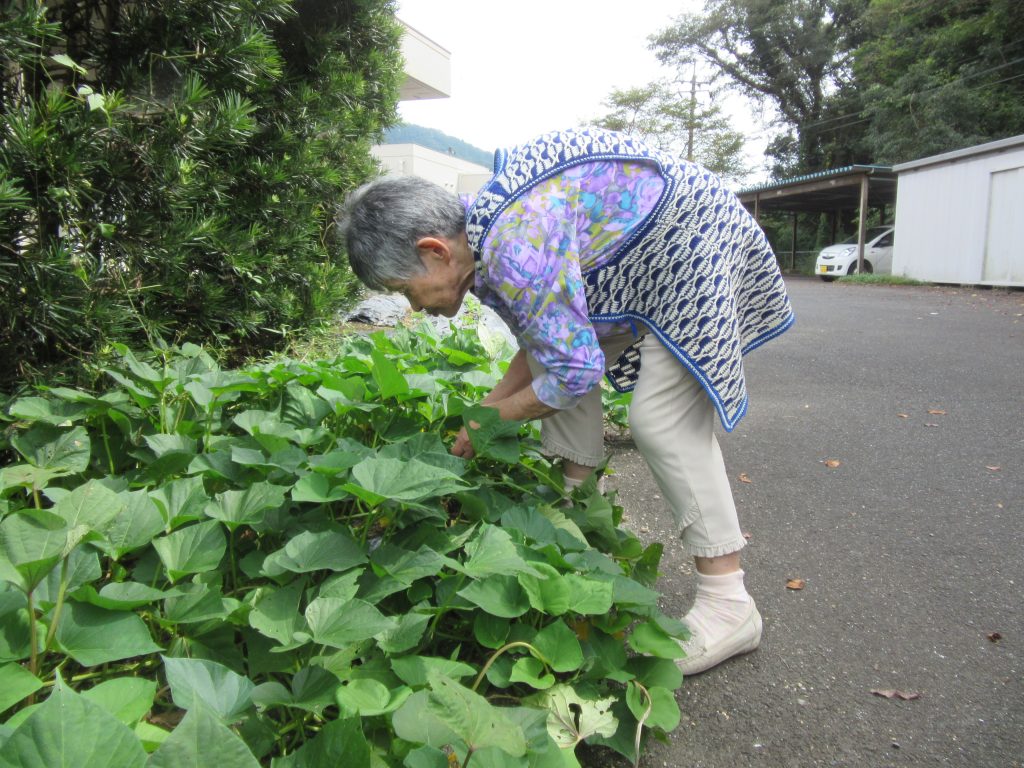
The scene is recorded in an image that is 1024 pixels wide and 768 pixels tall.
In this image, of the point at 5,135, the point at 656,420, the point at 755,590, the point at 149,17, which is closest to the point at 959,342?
the point at 755,590

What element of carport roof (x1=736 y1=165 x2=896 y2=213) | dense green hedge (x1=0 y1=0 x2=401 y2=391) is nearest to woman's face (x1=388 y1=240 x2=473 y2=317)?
dense green hedge (x1=0 y1=0 x2=401 y2=391)

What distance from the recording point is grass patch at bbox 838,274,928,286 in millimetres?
15880

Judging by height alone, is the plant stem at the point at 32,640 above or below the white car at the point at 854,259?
below

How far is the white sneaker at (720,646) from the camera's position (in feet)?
6.00

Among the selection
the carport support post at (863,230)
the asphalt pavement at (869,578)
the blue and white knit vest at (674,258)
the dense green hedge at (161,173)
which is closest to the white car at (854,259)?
the carport support post at (863,230)

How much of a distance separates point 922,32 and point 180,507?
31.4 m

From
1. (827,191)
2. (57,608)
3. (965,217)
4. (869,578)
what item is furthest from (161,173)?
(827,191)

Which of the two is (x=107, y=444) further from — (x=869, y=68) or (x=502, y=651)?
(x=869, y=68)

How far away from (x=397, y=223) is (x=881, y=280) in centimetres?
1724

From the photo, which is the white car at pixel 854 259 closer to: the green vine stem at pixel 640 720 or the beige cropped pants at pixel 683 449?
the beige cropped pants at pixel 683 449

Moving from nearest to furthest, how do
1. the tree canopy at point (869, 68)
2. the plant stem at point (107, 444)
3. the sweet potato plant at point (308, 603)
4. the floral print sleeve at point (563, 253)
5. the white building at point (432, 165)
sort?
1. the sweet potato plant at point (308, 603)
2. the floral print sleeve at point (563, 253)
3. the plant stem at point (107, 444)
4. the white building at point (432, 165)
5. the tree canopy at point (869, 68)

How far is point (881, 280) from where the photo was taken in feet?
54.7

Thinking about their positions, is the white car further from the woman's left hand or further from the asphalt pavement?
the woman's left hand

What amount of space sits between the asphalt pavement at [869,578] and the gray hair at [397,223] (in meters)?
1.19
